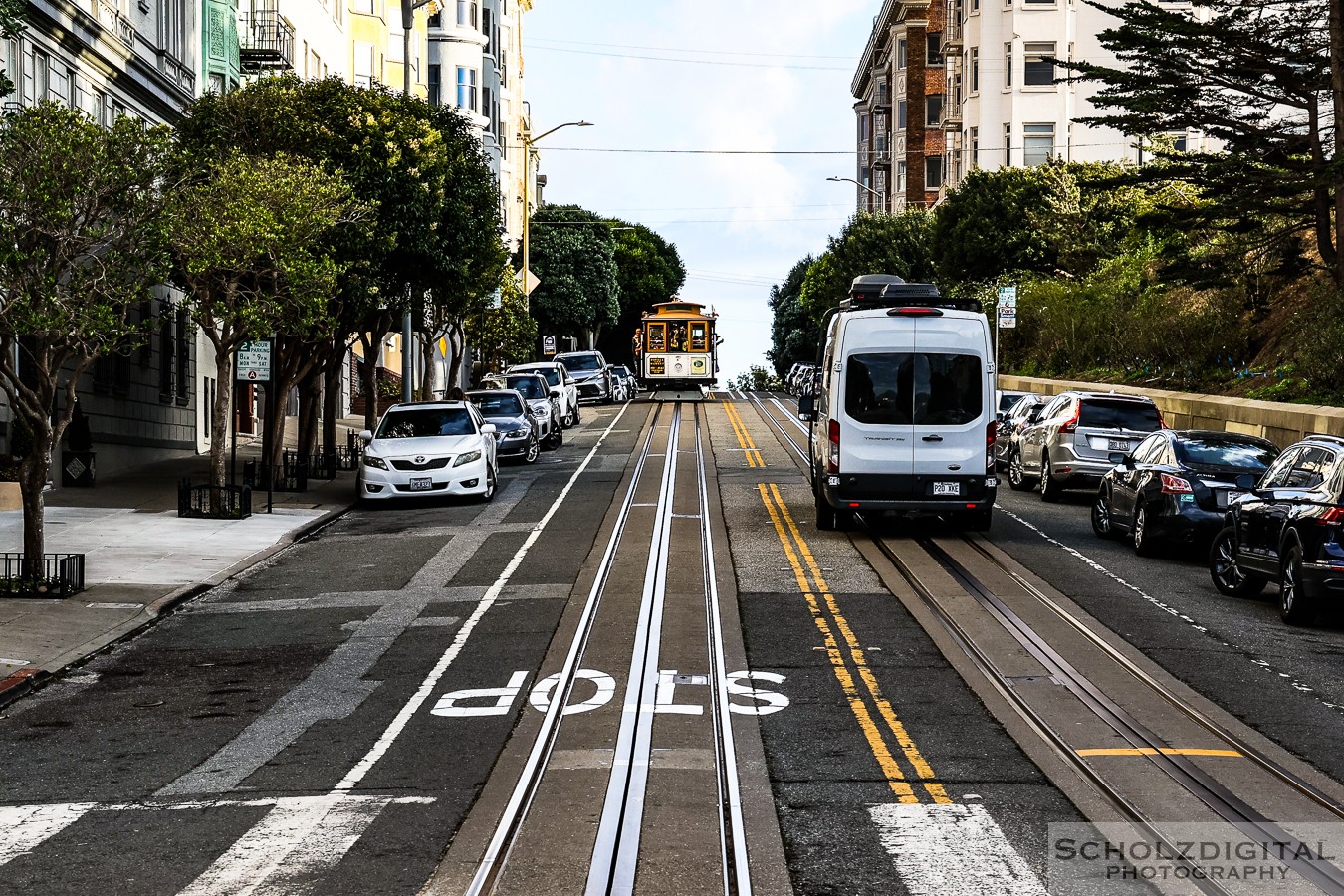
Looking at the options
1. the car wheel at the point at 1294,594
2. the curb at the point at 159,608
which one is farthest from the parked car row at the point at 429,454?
the car wheel at the point at 1294,594

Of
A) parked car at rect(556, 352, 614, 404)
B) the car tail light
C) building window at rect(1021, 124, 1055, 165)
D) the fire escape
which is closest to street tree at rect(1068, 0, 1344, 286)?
the car tail light

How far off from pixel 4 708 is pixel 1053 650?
7.68m

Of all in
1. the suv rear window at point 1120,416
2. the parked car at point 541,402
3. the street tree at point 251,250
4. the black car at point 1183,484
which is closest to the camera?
the black car at point 1183,484

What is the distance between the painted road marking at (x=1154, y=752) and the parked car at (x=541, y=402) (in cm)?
2743

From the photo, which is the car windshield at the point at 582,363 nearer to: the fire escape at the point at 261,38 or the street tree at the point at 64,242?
the fire escape at the point at 261,38

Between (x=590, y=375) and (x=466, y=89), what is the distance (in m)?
14.6

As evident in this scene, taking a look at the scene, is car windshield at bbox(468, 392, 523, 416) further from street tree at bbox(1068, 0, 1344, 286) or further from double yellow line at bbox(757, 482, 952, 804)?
double yellow line at bbox(757, 482, 952, 804)

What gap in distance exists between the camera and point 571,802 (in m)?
8.55

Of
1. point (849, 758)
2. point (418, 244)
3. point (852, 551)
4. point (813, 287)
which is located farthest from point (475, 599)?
point (813, 287)

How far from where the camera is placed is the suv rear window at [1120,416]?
26.0m

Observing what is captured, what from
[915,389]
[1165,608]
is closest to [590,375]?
[915,389]

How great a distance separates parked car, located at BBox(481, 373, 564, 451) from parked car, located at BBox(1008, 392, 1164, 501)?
13.3 meters

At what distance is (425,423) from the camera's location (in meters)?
28.0

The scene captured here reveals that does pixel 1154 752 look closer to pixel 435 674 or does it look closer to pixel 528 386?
pixel 435 674
